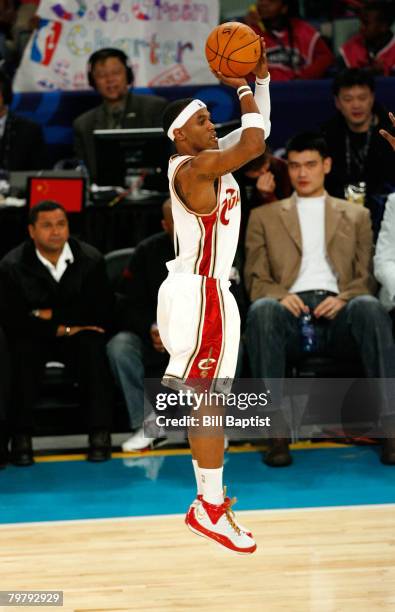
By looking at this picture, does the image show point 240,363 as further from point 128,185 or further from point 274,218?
point 128,185

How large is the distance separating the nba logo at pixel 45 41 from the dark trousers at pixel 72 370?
130 inches

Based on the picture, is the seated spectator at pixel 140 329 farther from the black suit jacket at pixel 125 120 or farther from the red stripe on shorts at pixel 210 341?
the red stripe on shorts at pixel 210 341

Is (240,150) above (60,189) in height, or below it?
above

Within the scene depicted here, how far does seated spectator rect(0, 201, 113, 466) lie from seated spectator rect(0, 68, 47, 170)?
4.70 feet

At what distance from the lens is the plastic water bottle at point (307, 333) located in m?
7.13

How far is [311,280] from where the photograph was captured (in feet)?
24.0

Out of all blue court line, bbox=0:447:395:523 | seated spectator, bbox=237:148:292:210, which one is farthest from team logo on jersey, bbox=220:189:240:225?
seated spectator, bbox=237:148:292:210

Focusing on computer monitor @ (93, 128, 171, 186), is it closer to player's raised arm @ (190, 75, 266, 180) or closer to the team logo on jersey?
the team logo on jersey

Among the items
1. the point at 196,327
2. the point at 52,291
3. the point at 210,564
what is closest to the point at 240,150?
the point at 196,327

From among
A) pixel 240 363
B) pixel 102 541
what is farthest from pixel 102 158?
pixel 102 541

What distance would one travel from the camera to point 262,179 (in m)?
7.87

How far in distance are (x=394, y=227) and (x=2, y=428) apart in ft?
9.14

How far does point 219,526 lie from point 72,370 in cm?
269

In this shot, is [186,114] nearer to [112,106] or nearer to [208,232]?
[208,232]
